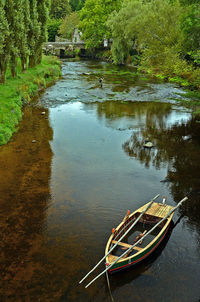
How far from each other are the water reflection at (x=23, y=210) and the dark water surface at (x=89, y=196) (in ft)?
0.15

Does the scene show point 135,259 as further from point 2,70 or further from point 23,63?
point 23,63

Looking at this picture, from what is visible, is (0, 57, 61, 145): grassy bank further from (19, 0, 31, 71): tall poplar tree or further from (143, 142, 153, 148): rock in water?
(143, 142, 153, 148): rock in water

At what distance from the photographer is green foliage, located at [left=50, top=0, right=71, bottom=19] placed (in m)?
127

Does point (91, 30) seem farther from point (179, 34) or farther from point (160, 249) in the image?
point (160, 249)

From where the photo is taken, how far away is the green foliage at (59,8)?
127062 mm

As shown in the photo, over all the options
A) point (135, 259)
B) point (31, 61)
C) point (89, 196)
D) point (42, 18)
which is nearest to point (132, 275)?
point (135, 259)

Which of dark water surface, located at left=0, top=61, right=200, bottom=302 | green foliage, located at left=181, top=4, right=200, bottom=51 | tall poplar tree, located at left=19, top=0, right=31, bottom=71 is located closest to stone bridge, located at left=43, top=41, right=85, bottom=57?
tall poplar tree, located at left=19, top=0, right=31, bottom=71

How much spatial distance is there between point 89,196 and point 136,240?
4.54m

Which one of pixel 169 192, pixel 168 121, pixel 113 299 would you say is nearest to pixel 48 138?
pixel 169 192

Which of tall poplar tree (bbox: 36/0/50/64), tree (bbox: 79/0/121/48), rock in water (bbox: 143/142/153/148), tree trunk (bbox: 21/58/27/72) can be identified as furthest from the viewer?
tree (bbox: 79/0/121/48)

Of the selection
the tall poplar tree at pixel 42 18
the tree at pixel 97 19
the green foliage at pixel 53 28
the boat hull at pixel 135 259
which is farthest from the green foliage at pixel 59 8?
the boat hull at pixel 135 259

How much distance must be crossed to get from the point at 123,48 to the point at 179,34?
37313mm

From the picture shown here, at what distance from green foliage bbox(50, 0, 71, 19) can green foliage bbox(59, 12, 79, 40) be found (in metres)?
18.7

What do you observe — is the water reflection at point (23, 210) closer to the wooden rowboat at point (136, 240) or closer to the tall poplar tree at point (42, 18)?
the wooden rowboat at point (136, 240)
